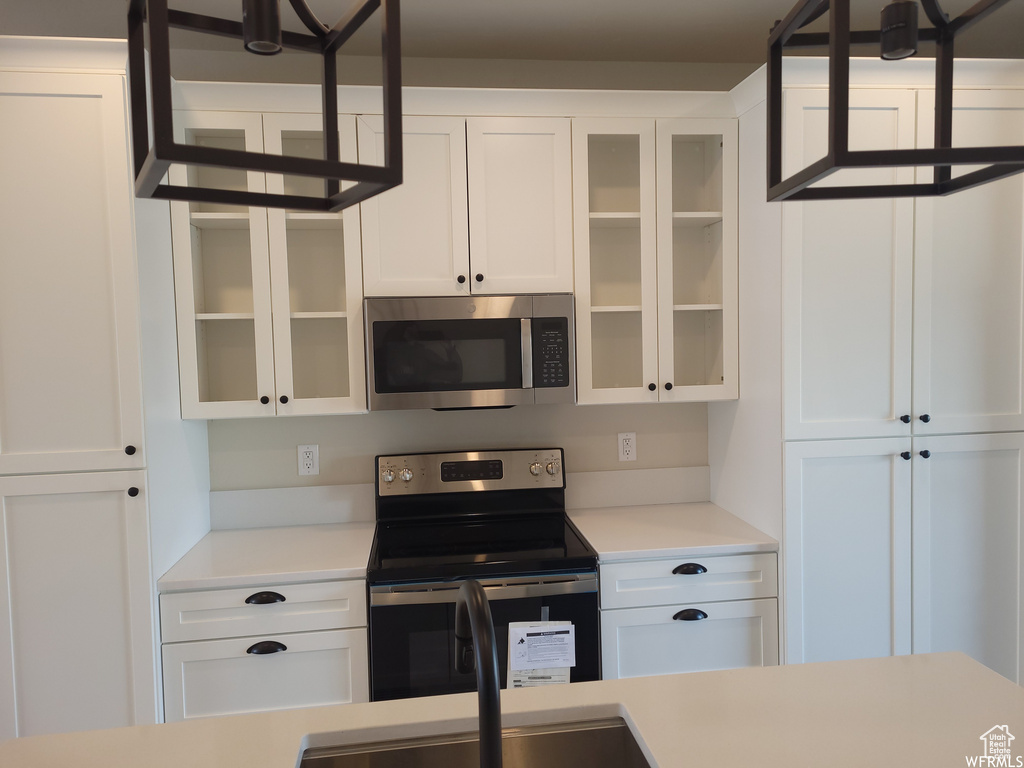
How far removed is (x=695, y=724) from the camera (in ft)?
3.77

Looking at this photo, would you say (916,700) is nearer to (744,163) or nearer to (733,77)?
(744,163)

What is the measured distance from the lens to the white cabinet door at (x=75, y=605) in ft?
6.43

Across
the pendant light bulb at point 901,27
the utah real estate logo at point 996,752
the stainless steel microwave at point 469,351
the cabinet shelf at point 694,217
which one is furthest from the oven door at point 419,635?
the pendant light bulb at point 901,27

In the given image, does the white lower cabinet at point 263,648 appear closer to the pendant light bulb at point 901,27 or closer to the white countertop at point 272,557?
the white countertop at point 272,557

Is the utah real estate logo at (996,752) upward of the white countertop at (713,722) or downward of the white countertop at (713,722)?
upward

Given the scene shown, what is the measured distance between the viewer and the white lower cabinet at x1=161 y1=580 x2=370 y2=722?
2053 millimetres

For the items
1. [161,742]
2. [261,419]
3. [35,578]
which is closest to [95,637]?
[35,578]

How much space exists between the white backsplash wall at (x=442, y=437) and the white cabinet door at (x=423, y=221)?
57cm

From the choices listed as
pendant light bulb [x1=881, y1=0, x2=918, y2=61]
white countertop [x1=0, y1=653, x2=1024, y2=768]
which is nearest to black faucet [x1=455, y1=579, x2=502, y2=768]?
white countertop [x1=0, y1=653, x2=1024, y2=768]

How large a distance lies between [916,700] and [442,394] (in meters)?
1.58

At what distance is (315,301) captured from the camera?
7.79 feet

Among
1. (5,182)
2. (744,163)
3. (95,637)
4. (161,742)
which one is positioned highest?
(744,163)

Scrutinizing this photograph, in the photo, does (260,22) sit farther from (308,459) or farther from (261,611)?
(308,459)

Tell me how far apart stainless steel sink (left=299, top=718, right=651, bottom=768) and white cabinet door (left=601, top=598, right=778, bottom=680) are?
1028 mm
